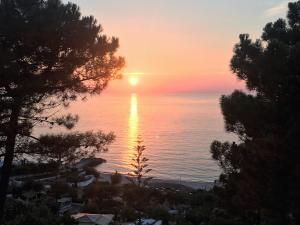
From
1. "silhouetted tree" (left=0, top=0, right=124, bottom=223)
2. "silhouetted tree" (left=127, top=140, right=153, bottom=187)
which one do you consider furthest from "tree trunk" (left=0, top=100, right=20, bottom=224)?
"silhouetted tree" (left=127, top=140, right=153, bottom=187)

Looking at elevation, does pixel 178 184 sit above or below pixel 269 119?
below

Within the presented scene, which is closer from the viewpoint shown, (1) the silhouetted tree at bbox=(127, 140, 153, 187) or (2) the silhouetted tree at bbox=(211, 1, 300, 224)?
(2) the silhouetted tree at bbox=(211, 1, 300, 224)

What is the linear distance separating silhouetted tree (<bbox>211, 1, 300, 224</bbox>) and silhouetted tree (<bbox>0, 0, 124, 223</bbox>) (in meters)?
3.59

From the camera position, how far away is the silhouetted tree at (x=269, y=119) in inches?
379

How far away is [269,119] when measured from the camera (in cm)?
1012

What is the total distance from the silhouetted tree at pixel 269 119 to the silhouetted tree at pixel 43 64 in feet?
11.8

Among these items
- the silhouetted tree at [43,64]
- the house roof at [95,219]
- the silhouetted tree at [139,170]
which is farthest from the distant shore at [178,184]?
the silhouetted tree at [43,64]

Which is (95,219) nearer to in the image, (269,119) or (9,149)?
(9,149)

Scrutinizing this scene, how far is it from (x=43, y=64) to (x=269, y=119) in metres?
5.90

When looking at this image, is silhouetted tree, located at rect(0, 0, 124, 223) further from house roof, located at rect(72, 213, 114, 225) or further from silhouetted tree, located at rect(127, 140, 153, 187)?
silhouetted tree, located at rect(127, 140, 153, 187)

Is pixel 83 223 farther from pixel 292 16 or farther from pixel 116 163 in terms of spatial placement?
pixel 116 163

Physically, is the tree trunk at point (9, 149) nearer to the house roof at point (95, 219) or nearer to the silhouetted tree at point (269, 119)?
the silhouetted tree at point (269, 119)

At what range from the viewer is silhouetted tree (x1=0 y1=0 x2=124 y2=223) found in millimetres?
10000

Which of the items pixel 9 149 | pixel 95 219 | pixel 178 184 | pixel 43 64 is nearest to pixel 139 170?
pixel 178 184
